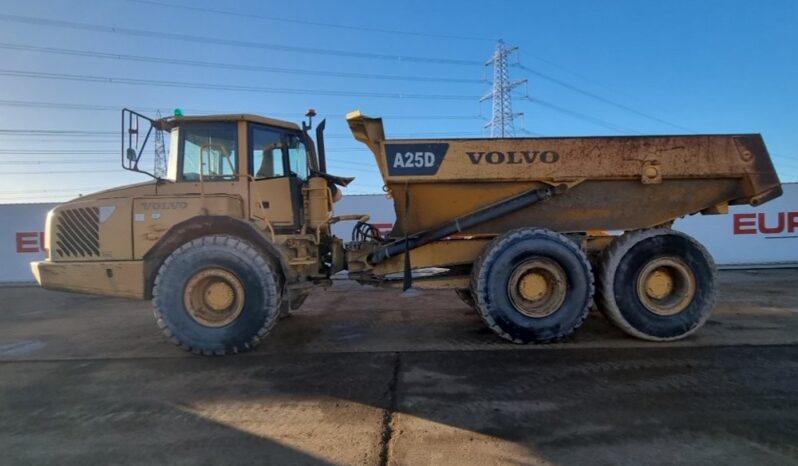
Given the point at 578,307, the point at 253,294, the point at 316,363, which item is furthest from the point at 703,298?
the point at 253,294

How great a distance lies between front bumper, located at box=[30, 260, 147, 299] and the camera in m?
5.41

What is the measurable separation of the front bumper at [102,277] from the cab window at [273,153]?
1802mm

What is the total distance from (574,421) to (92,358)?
5.23 metres

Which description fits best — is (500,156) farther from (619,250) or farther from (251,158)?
(251,158)

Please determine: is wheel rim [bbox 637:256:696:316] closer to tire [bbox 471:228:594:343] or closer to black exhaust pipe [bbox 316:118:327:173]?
tire [bbox 471:228:594:343]

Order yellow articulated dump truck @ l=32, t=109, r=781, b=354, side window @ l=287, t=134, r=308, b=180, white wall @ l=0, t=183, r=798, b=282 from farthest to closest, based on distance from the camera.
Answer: white wall @ l=0, t=183, r=798, b=282
side window @ l=287, t=134, r=308, b=180
yellow articulated dump truck @ l=32, t=109, r=781, b=354

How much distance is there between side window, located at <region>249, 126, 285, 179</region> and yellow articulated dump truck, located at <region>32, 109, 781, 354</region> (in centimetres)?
1

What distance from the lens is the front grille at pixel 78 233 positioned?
18.0 ft

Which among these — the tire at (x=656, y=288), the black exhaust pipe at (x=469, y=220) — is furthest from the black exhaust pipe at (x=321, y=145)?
the tire at (x=656, y=288)

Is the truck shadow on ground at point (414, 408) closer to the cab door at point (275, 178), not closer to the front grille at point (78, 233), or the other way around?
the front grille at point (78, 233)

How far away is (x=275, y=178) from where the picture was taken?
5.82m

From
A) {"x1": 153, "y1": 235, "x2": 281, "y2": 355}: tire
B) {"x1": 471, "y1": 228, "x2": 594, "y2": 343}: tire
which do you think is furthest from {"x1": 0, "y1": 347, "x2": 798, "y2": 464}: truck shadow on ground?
{"x1": 471, "y1": 228, "x2": 594, "y2": 343}: tire

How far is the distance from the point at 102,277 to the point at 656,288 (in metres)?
6.64

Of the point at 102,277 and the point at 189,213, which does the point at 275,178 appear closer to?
the point at 189,213
